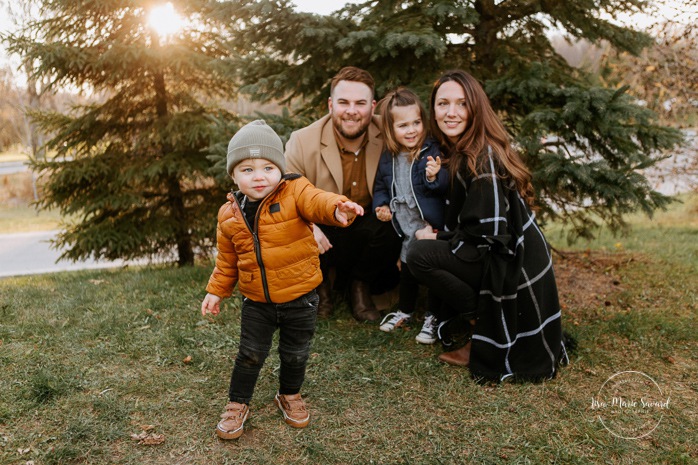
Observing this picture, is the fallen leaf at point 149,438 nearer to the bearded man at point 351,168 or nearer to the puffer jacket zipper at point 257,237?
the puffer jacket zipper at point 257,237

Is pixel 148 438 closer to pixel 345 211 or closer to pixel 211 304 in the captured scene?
pixel 211 304

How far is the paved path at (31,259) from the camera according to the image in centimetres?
938

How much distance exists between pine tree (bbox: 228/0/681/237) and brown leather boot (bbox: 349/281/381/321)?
1.67 metres

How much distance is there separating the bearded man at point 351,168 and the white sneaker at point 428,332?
1.71 ft

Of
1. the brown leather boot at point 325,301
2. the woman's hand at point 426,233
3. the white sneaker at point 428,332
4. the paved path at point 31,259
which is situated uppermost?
the woman's hand at point 426,233

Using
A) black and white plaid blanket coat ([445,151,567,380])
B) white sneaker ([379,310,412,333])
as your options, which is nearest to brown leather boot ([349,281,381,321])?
white sneaker ([379,310,412,333])

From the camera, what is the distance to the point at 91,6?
6418 millimetres

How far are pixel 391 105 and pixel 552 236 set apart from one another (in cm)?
633

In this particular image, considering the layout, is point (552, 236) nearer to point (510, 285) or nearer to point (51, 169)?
point (510, 285)

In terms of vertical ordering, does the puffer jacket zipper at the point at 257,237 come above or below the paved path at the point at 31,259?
above

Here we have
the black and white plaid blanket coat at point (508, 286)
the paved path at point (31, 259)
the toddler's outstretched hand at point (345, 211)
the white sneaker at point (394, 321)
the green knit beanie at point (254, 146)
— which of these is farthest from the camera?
the paved path at point (31, 259)

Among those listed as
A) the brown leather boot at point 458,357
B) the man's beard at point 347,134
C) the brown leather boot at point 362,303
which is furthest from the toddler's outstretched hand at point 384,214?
the brown leather boot at point 458,357

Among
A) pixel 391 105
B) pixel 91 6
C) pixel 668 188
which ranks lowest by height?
pixel 668 188

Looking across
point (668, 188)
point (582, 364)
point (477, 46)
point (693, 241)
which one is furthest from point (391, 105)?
point (668, 188)
